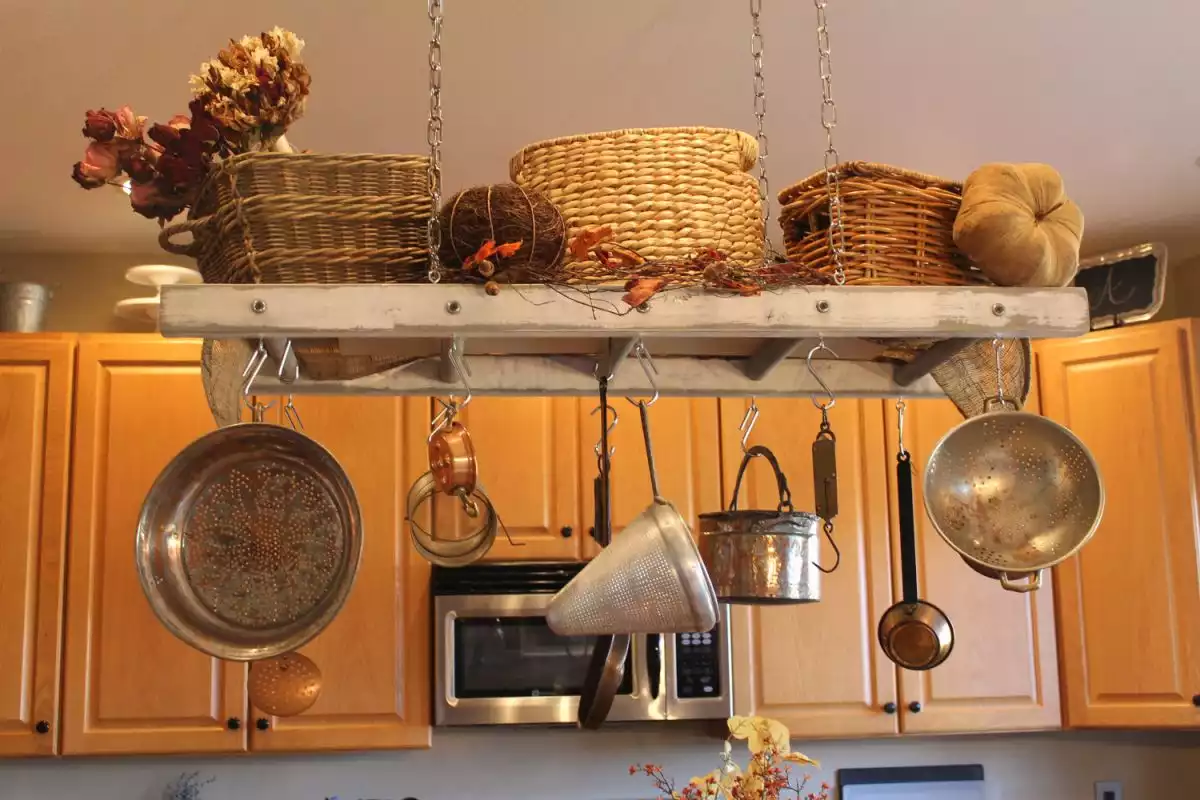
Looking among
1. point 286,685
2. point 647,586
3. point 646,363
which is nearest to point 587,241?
point 646,363

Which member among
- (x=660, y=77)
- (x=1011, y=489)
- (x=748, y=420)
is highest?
(x=660, y=77)

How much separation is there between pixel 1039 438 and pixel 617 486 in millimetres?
1719

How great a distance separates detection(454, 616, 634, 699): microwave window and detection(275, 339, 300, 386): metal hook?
4.71 feet

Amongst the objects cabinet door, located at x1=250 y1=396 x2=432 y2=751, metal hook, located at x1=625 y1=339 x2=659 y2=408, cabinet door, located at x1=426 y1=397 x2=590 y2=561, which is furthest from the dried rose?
cabinet door, located at x1=426 y1=397 x2=590 y2=561

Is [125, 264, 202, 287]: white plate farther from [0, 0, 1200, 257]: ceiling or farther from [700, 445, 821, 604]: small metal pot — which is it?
[700, 445, 821, 604]: small metal pot

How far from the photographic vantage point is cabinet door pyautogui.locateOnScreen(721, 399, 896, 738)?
303 centimetres

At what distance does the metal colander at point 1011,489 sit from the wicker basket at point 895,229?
191 millimetres

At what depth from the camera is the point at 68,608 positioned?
2926 mm

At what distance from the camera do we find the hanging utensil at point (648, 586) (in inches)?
47.7

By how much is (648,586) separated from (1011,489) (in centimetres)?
50

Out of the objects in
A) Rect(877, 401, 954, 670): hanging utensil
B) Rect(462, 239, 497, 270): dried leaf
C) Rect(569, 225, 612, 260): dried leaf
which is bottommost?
Rect(877, 401, 954, 670): hanging utensil

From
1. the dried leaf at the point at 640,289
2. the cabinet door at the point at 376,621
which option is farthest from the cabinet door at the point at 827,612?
the dried leaf at the point at 640,289

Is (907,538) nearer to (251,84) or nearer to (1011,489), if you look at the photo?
(1011,489)

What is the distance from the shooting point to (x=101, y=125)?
1.30 m
